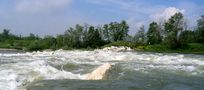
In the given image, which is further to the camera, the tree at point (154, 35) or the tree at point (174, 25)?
the tree at point (154, 35)

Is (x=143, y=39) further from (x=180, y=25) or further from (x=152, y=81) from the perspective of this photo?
(x=152, y=81)

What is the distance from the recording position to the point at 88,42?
138 meters

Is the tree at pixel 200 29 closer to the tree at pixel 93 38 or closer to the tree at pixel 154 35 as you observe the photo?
the tree at pixel 154 35

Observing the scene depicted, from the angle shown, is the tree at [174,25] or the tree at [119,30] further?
the tree at [119,30]

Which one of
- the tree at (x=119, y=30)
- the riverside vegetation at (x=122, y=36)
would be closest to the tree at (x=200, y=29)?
the riverside vegetation at (x=122, y=36)

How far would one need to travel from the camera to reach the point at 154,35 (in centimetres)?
13775

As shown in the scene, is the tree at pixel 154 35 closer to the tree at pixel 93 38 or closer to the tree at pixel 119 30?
the tree at pixel 119 30

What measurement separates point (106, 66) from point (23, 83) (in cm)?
550

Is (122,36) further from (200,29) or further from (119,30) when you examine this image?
(200,29)

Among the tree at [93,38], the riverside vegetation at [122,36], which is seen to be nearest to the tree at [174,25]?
the riverside vegetation at [122,36]

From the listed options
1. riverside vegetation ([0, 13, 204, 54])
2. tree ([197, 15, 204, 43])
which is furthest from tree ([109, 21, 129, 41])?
tree ([197, 15, 204, 43])

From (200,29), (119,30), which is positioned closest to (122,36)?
(119,30)

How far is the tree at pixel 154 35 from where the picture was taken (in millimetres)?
135625

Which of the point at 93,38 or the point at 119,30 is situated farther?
the point at 119,30
